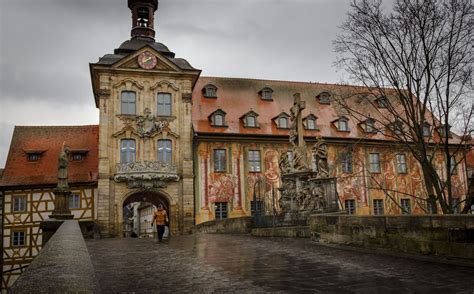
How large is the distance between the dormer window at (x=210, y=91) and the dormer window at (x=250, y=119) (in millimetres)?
3409

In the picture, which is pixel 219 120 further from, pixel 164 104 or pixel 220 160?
pixel 164 104

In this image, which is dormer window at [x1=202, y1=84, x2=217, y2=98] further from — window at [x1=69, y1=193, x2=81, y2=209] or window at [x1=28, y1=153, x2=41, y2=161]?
window at [x1=28, y1=153, x2=41, y2=161]

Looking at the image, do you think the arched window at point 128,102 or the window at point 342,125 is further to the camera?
the window at point 342,125

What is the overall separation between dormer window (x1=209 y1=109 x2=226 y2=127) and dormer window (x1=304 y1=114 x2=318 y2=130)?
6.17 meters

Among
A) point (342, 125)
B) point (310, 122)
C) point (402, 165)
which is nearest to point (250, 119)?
point (310, 122)

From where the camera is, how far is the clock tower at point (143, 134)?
93.6 ft

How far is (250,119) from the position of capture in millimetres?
32219

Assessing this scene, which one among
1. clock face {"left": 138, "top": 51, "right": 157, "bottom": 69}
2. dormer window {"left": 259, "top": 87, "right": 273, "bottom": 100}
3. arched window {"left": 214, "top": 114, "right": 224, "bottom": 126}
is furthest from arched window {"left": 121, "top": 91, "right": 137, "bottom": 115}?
dormer window {"left": 259, "top": 87, "right": 273, "bottom": 100}

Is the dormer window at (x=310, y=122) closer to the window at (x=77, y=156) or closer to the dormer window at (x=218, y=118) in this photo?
the dormer window at (x=218, y=118)

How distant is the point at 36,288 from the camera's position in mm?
2641

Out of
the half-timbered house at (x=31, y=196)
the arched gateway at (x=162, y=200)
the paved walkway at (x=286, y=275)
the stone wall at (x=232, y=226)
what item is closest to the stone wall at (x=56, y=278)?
the paved walkway at (x=286, y=275)

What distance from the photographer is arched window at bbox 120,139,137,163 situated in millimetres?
29266

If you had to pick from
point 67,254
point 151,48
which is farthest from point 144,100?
point 67,254

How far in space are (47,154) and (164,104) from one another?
9.20 m
